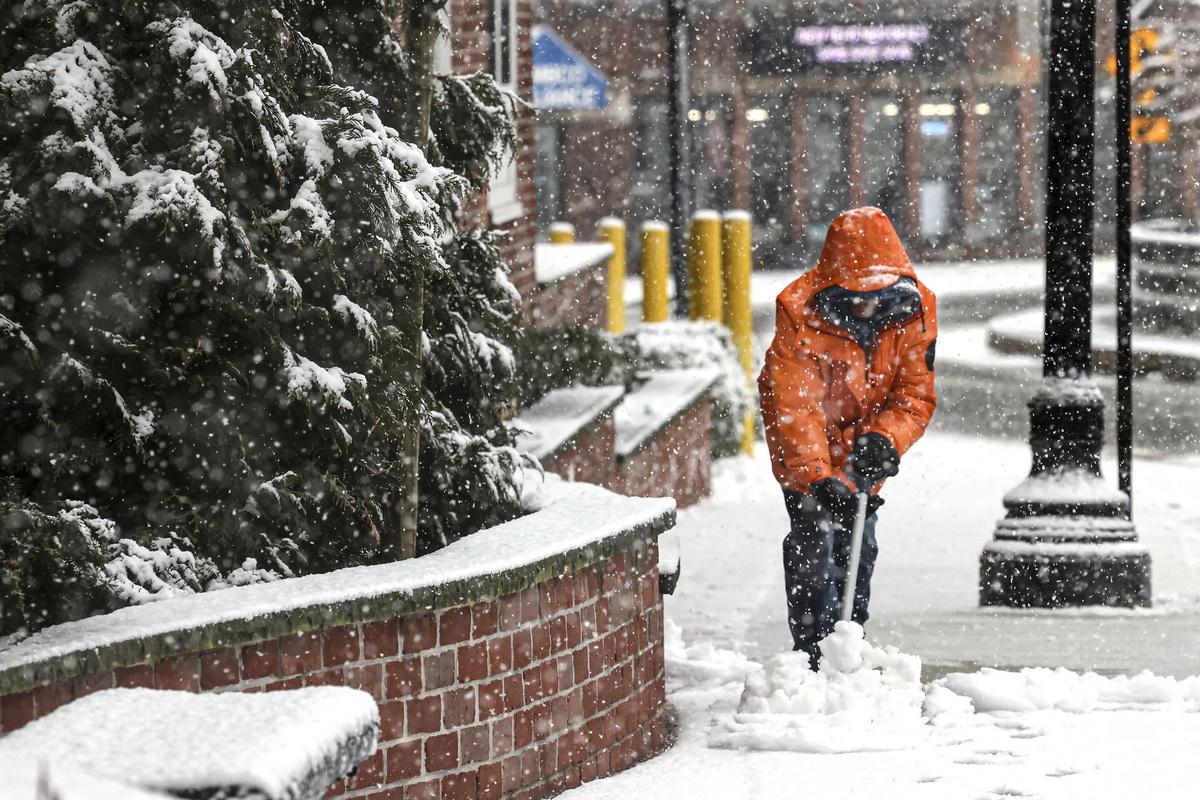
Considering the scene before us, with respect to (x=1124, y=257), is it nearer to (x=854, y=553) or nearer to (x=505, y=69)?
(x=854, y=553)

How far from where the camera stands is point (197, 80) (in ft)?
15.8

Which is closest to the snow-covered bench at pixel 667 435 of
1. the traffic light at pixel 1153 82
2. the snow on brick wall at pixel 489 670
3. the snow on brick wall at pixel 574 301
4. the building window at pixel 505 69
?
the snow on brick wall at pixel 574 301

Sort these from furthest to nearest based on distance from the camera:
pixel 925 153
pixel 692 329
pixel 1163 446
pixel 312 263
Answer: pixel 925 153
pixel 1163 446
pixel 692 329
pixel 312 263

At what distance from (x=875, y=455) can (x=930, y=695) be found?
32.0 inches

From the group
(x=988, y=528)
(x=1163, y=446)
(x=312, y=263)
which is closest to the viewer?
(x=312, y=263)

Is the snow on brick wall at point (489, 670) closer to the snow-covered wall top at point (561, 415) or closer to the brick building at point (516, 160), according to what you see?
the snow-covered wall top at point (561, 415)

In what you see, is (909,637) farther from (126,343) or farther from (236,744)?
(236,744)

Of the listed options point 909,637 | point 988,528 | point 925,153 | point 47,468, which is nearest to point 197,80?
point 47,468

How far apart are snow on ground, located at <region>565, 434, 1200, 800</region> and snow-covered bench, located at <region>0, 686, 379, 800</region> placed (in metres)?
2.24

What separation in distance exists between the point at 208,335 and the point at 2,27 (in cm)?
95

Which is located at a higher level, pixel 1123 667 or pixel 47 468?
pixel 47 468

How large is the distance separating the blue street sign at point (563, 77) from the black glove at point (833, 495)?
11.6 m

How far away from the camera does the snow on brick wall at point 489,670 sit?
4480mm

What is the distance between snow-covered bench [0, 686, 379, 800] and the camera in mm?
2746
